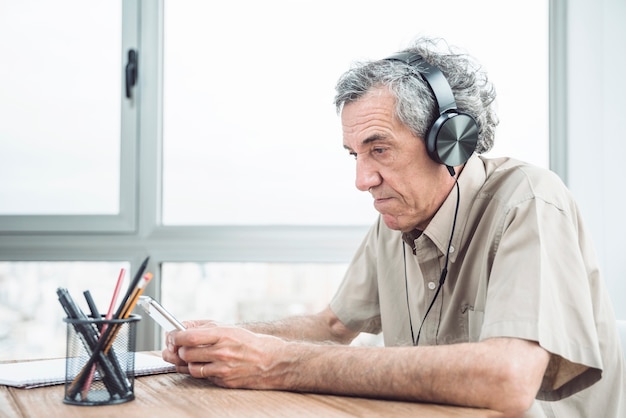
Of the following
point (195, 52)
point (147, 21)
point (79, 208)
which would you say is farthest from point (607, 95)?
point (79, 208)

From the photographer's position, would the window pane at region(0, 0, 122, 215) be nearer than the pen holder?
No

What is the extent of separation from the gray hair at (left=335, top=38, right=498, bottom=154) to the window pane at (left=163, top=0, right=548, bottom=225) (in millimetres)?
909

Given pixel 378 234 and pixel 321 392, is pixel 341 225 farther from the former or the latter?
pixel 321 392

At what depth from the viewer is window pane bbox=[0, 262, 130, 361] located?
2.60 meters

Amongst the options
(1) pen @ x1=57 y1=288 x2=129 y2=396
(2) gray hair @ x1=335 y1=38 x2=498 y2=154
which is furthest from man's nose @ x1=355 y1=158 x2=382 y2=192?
(1) pen @ x1=57 y1=288 x2=129 y2=396

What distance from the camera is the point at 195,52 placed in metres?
2.58

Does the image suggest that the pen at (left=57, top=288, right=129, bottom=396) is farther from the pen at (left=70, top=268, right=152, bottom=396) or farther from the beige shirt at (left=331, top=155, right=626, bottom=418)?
the beige shirt at (left=331, top=155, right=626, bottom=418)

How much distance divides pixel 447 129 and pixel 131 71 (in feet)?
4.93

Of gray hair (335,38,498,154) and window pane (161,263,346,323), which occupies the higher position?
gray hair (335,38,498,154)

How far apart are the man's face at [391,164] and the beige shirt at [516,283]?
5 centimetres

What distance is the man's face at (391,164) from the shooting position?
4.84 ft

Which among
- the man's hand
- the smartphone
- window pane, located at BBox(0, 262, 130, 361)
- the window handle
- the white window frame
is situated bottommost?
window pane, located at BBox(0, 262, 130, 361)

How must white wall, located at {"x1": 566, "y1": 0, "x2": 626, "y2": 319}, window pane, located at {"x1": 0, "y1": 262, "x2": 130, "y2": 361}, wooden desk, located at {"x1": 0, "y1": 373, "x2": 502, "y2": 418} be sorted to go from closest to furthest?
wooden desk, located at {"x1": 0, "y1": 373, "x2": 502, "y2": 418} < white wall, located at {"x1": 566, "y1": 0, "x2": 626, "y2": 319} < window pane, located at {"x1": 0, "y1": 262, "x2": 130, "y2": 361}

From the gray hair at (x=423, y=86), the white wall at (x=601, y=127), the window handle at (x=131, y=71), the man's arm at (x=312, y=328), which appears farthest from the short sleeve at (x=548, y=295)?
the window handle at (x=131, y=71)
